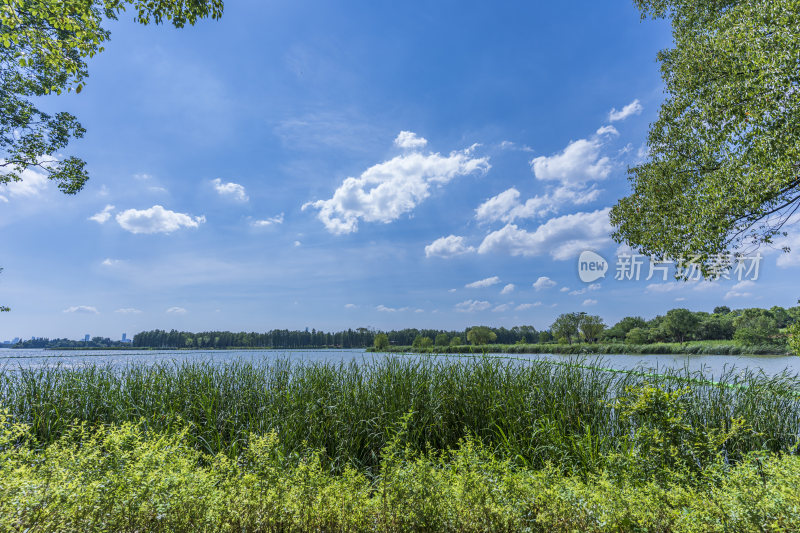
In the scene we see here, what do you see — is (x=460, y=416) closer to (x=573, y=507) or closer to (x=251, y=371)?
(x=573, y=507)

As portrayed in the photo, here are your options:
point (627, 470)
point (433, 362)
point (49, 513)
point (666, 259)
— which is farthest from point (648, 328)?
point (49, 513)

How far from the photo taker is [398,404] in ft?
17.5

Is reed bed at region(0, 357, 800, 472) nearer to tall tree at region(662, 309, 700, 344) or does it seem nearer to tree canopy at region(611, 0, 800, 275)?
tree canopy at region(611, 0, 800, 275)

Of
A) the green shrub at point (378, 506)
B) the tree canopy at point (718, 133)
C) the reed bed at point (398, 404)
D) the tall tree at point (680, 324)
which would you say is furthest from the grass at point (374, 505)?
the tall tree at point (680, 324)

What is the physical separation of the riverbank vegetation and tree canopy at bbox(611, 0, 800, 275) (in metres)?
3.28

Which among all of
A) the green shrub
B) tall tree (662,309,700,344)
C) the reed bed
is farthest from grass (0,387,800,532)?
tall tree (662,309,700,344)

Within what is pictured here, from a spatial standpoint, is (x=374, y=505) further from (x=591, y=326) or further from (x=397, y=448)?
(x=591, y=326)

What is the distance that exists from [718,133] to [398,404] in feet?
27.2

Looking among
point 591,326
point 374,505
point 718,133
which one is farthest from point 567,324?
point 374,505

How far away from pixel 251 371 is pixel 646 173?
36.7ft

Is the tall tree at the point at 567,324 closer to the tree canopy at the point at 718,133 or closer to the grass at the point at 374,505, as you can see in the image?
the tree canopy at the point at 718,133

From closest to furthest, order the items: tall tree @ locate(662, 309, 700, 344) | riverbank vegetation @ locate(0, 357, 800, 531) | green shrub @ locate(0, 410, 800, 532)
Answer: green shrub @ locate(0, 410, 800, 532) → riverbank vegetation @ locate(0, 357, 800, 531) → tall tree @ locate(662, 309, 700, 344)

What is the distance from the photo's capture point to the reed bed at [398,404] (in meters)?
4.78

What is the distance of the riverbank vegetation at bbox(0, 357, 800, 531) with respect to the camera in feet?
6.70
